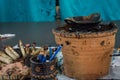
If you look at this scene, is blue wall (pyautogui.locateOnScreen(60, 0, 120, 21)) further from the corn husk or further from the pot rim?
the pot rim

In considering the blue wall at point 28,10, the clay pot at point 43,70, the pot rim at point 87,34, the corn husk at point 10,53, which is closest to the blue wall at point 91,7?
the blue wall at point 28,10

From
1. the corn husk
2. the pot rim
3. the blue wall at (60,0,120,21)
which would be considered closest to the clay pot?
the pot rim

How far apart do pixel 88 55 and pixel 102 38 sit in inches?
5.8

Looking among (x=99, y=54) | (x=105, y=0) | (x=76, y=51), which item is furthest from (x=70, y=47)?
(x=105, y=0)

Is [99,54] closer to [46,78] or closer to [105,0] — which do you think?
[46,78]

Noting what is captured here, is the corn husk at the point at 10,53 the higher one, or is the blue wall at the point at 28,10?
the blue wall at the point at 28,10

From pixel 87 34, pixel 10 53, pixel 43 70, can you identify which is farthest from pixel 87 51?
pixel 10 53

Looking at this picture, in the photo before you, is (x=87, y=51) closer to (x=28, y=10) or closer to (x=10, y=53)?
(x=10, y=53)

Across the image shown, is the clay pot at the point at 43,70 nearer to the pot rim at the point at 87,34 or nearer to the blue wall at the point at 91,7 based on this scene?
the pot rim at the point at 87,34

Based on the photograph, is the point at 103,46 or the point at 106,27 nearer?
the point at 103,46

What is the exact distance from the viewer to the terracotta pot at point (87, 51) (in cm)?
181

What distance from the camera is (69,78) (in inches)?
75.5

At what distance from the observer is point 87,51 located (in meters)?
1.85

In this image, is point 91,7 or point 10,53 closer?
point 10,53
